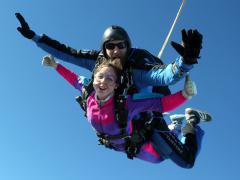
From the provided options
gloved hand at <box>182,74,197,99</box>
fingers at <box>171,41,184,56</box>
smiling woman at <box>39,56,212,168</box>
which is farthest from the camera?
smiling woman at <box>39,56,212,168</box>

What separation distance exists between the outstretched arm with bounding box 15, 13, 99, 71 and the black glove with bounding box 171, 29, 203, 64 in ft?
6.53

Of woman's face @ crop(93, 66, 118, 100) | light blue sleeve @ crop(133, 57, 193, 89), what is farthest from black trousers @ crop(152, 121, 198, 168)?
woman's face @ crop(93, 66, 118, 100)

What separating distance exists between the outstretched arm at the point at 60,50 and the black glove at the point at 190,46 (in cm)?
199

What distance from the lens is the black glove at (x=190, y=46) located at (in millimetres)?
4891

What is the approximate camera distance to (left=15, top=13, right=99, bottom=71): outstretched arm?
6.82 metres

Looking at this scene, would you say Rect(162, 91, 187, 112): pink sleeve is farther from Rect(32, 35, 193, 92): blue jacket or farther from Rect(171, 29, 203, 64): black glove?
Rect(171, 29, 203, 64): black glove

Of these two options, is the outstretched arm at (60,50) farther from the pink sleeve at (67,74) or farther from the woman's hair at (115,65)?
the woman's hair at (115,65)

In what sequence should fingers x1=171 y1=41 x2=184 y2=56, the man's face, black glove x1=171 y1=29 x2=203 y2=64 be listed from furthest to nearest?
the man's face
fingers x1=171 y1=41 x2=184 y2=56
black glove x1=171 y1=29 x2=203 y2=64

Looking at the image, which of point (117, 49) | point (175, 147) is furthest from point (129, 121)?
point (175, 147)

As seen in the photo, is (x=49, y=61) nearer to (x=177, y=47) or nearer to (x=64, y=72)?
(x=64, y=72)

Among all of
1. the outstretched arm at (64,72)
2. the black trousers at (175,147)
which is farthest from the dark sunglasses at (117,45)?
the black trousers at (175,147)

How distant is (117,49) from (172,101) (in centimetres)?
115

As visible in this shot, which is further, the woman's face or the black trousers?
the black trousers

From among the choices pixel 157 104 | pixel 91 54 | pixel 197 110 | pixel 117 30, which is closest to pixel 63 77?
pixel 91 54
